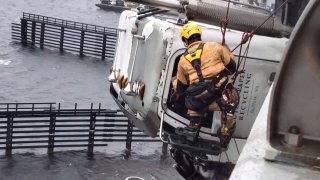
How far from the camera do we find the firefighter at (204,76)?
592 cm

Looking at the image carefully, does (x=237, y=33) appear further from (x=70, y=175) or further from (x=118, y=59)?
(x=70, y=175)

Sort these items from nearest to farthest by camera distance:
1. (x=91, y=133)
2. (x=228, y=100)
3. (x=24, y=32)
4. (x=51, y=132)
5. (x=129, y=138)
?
(x=228, y=100)
(x=51, y=132)
(x=91, y=133)
(x=129, y=138)
(x=24, y=32)

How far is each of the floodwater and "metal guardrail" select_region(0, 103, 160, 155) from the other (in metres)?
0.28

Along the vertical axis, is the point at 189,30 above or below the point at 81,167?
above

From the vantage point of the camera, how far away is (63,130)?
13.9 meters

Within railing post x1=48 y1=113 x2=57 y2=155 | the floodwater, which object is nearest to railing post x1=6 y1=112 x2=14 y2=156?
the floodwater

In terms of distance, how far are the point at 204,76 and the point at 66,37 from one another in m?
24.4

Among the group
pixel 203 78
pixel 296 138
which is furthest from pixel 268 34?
pixel 296 138

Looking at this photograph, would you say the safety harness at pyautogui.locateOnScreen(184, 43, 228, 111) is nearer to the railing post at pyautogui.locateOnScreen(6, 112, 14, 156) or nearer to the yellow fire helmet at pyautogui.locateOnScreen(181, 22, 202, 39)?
the yellow fire helmet at pyautogui.locateOnScreen(181, 22, 202, 39)

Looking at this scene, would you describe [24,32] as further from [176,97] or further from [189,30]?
[189,30]

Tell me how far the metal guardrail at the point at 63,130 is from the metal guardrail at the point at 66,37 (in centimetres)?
1377

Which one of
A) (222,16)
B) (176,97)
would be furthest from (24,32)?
(176,97)

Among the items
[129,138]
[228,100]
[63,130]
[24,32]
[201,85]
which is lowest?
[24,32]

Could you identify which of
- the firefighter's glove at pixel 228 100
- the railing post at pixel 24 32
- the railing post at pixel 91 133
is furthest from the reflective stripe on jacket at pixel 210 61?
the railing post at pixel 24 32
